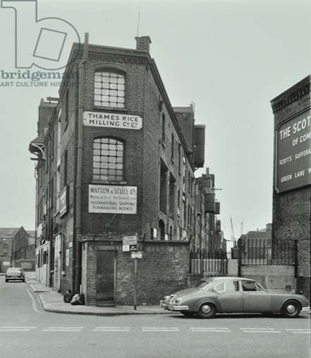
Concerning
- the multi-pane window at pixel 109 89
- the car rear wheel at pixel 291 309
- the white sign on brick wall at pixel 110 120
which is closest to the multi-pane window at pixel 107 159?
the white sign on brick wall at pixel 110 120

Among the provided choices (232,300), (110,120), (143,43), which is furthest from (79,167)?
(232,300)

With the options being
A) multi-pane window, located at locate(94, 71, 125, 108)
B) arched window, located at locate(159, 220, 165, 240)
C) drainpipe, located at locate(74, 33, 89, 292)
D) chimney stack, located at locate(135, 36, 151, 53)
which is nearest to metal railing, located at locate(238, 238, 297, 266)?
drainpipe, located at locate(74, 33, 89, 292)

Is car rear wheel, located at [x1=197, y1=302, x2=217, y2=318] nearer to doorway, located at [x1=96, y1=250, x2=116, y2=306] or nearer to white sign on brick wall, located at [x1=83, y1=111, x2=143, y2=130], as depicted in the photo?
doorway, located at [x1=96, y1=250, x2=116, y2=306]

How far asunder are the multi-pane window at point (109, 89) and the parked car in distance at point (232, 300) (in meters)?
10.1

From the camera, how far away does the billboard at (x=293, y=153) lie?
77.0 feet

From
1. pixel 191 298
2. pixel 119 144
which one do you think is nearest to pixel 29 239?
pixel 119 144

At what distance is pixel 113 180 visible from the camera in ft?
82.5

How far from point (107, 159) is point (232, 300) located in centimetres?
975

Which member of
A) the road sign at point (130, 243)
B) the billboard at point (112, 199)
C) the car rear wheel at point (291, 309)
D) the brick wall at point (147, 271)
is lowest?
the car rear wheel at point (291, 309)

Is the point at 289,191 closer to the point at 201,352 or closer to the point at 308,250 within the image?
the point at 308,250

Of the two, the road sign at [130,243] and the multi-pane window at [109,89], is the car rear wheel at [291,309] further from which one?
the multi-pane window at [109,89]

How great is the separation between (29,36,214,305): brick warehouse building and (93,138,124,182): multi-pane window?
4 cm

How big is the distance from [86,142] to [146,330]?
12243 mm

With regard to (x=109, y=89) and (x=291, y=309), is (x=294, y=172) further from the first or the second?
(x=109, y=89)
